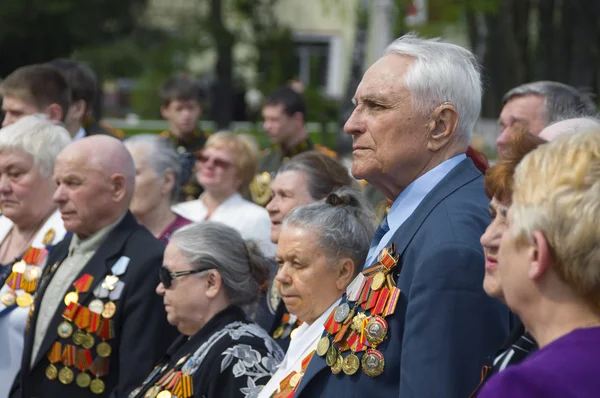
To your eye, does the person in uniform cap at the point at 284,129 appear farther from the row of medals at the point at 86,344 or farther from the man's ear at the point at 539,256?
the man's ear at the point at 539,256

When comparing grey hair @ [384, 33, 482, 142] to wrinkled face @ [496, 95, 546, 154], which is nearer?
grey hair @ [384, 33, 482, 142]

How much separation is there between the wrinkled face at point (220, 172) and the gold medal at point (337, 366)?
4332mm

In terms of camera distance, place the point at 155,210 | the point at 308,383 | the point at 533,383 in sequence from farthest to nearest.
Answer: the point at 155,210, the point at 308,383, the point at 533,383

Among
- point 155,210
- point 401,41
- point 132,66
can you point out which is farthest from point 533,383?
point 132,66

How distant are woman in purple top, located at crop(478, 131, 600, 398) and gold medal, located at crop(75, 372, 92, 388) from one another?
9.22ft

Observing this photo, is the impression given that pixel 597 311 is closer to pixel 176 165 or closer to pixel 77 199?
pixel 77 199

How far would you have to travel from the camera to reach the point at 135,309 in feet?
15.9

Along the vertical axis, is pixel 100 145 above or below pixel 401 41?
below

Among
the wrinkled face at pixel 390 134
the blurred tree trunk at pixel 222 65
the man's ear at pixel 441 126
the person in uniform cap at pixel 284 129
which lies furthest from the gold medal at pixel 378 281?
the blurred tree trunk at pixel 222 65

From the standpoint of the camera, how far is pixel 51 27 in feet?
69.2

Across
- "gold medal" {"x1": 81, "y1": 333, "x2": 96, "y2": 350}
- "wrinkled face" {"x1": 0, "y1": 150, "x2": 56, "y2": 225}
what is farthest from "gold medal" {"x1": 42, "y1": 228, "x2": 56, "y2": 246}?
"gold medal" {"x1": 81, "y1": 333, "x2": 96, "y2": 350}

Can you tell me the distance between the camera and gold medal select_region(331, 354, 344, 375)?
3285 mm

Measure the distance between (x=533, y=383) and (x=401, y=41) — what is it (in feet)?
5.78

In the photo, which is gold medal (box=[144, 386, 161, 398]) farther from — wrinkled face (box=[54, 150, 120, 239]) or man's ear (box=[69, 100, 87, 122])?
man's ear (box=[69, 100, 87, 122])
